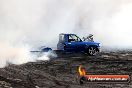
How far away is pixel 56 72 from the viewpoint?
20062 mm

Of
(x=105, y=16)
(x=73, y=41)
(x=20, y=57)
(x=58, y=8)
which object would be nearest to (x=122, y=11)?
(x=105, y=16)

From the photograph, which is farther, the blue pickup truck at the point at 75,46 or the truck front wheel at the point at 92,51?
the truck front wheel at the point at 92,51

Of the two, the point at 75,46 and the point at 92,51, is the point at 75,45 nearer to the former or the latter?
the point at 75,46

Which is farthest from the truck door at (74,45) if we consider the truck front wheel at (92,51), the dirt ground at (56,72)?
the dirt ground at (56,72)

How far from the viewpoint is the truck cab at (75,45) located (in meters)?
28.2

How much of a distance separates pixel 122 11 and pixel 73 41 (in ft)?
130

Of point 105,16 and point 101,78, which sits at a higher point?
point 105,16

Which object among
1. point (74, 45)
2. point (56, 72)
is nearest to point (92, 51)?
point (74, 45)

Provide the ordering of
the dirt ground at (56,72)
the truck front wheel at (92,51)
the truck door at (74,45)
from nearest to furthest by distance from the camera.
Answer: the dirt ground at (56,72) → the truck door at (74,45) → the truck front wheel at (92,51)

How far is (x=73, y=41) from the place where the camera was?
28531 mm

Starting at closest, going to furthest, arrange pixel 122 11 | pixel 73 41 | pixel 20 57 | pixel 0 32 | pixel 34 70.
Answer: pixel 34 70 < pixel 20 57 < pixel 73 41 < pixel 0 32 < pixel 122 11

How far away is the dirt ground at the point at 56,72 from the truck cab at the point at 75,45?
2.00m

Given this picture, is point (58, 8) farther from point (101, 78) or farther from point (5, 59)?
point (101, 78)

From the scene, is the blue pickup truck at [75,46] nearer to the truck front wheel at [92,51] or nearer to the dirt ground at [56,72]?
the truck front wheel at [92,51]
